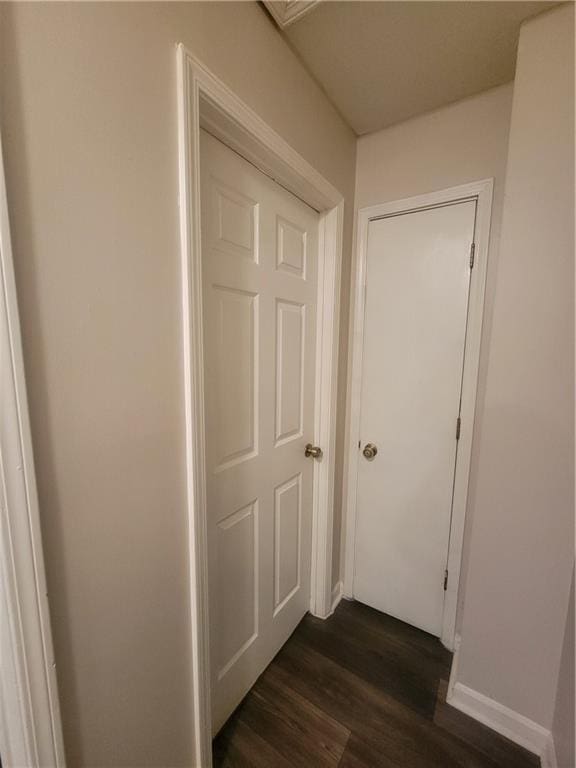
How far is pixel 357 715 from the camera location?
120 centimetres

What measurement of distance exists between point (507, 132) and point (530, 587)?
1714 millimetres

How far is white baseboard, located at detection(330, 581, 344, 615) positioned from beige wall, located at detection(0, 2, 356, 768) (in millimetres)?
1009

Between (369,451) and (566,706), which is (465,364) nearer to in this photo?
(369,451)

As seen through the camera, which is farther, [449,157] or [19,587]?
[449,157]

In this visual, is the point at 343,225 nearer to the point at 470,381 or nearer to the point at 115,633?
the point at 470,381

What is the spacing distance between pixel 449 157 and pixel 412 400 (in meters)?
1.08

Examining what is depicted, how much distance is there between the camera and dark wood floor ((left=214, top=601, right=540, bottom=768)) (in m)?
1.08

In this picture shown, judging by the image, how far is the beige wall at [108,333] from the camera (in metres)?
0.54

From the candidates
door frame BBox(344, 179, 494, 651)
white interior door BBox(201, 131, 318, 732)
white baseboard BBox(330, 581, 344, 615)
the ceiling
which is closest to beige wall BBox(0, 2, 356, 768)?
white interior door BBox(201, 131, 318, 732)

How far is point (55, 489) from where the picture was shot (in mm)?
591

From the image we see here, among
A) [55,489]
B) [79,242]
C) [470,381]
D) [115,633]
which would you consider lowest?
[115,633]

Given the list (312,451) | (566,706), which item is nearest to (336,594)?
(312,451)

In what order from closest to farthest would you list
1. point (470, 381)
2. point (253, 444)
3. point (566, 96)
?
1. point (566, 96)
2. point (253, 444)
3. point (470, 381)

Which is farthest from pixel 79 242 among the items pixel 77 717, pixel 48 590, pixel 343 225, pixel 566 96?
pixel 566 96
